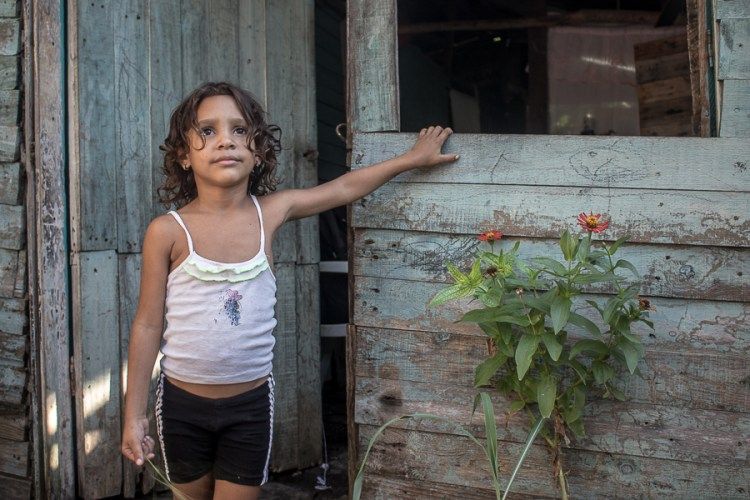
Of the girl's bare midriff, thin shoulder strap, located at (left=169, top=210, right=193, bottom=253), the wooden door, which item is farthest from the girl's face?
the girl's bare midriff

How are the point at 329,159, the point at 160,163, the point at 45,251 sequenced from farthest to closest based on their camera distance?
the point at 329,159 < the point at 160,163 < the point at 45,251

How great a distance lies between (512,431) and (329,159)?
112 inches

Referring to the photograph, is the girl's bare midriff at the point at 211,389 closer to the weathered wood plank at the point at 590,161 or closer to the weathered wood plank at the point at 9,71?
the weathered wood plank at the point at 590,161

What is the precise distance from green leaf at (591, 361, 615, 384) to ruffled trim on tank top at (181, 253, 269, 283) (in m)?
1.02

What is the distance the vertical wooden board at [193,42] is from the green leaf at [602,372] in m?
1.99

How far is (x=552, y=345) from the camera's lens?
1.91 m

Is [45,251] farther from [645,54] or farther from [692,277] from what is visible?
[645,54]

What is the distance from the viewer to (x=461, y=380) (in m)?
2.38

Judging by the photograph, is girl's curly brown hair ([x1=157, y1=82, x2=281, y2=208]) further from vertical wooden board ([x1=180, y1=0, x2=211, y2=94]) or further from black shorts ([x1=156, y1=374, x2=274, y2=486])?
vertical wooden board ([x1=180, y1=0, x2=211, y2=94])

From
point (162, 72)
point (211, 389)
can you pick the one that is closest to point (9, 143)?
point (162, 72)

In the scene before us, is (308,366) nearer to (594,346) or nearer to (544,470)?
(544,470)

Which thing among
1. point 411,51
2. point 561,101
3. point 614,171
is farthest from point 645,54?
point 614,171

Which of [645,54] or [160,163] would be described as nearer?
[160,163]

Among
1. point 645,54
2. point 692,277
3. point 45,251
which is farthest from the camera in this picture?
point 645,54
